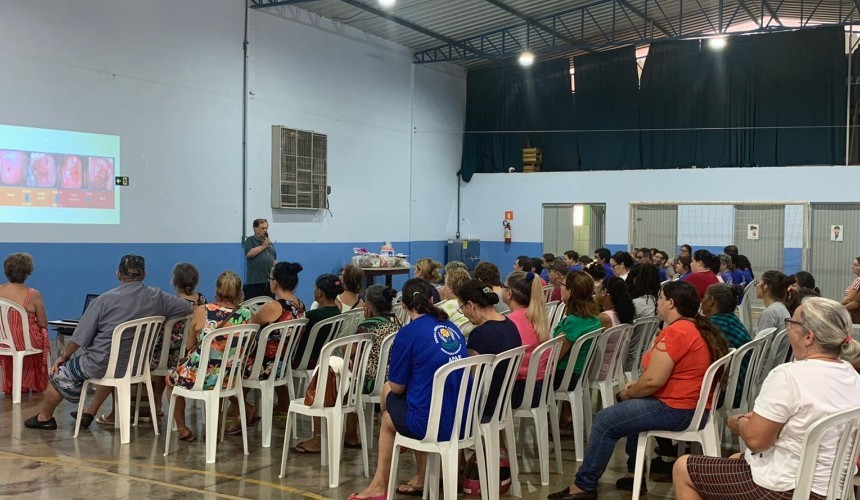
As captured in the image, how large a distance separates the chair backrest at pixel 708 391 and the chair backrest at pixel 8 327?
4.60 metres

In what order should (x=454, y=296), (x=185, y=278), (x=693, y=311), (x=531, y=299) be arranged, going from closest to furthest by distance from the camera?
(x=693, y=311) → (x=531, y=299) → (x=185, y=278) → (x=454, y=296)

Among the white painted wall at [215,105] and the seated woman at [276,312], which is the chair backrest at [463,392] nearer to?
the seated woman at [276,312]

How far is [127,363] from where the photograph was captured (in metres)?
4.79

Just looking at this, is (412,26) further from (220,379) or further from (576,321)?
(220,379)

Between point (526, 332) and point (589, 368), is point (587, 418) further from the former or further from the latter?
point (526, 332)

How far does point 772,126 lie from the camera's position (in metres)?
12.8

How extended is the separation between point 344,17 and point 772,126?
288 inches

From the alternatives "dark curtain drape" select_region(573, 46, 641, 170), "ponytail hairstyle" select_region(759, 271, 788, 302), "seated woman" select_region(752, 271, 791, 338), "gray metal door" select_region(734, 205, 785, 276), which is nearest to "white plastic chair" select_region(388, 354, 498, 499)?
"seated woman" select_region(752, 271, 791, 338)

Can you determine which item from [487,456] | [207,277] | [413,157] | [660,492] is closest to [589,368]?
[660,492]

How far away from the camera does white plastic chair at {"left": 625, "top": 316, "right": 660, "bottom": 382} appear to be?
17.1 ft

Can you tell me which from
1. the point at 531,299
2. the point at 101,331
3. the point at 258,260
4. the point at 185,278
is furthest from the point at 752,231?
the point at 101,331

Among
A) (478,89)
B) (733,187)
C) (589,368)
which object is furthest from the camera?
(478,89)

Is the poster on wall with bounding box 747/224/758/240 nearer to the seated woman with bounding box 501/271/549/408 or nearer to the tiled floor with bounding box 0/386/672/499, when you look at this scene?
the tiled floor with bounding box 0/386/672/499

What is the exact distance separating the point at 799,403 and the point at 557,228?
11964 mm
